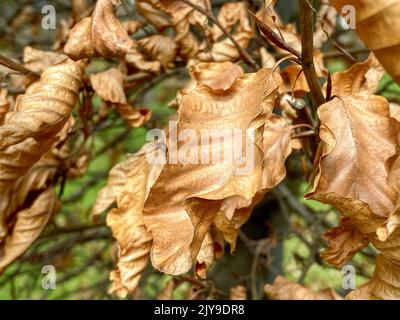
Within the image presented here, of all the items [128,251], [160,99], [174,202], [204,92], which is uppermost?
[204,92]

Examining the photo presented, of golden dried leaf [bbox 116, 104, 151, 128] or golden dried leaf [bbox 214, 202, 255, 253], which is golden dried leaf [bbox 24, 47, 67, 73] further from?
golden dried leaf [bbox 214, 202, 255, 253]

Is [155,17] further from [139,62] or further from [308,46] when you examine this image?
[308,46]

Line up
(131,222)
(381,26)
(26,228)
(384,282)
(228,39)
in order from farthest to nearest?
(228,39), (26,228), (131,222), (384,282), (381,26)

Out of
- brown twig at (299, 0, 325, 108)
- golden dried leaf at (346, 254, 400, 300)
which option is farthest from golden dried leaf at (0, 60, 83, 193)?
golden dried leaf at (346, 254, 400, 300)

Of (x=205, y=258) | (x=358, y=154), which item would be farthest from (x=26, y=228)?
(x=358, y=154)

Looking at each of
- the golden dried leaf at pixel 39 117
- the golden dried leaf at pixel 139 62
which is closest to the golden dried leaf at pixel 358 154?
the golden dried leaf at pixel 39 117
